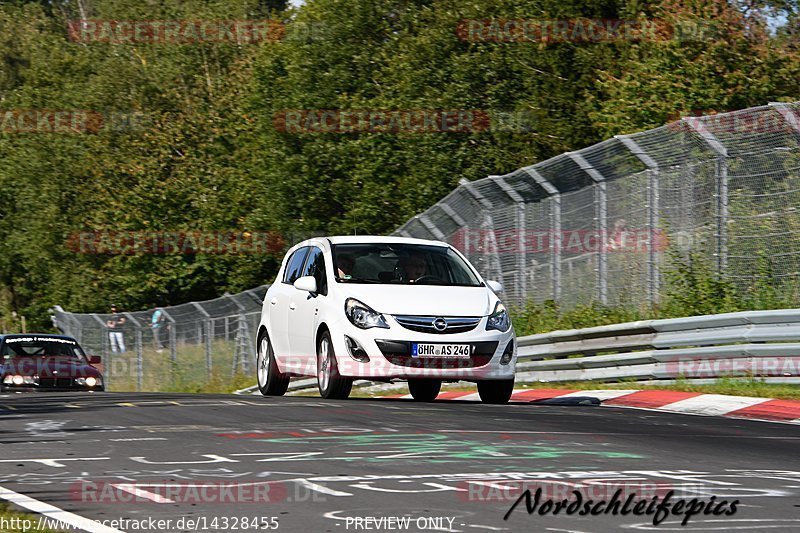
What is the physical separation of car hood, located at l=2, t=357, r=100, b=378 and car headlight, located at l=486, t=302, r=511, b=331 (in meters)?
11.5

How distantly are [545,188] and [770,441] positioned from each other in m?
10.5

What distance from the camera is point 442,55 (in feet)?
137

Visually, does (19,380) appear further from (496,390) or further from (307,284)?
(496,390)

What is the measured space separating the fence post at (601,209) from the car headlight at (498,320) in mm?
4830

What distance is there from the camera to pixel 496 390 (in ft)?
50.5

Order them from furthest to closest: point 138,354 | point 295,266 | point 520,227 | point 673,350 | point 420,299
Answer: point 138,354, point 520,227, point 295,266, point 673,350, point 420,299

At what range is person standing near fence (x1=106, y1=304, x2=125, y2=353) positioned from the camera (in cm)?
4081

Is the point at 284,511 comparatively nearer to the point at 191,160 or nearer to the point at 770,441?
the point at 770,441

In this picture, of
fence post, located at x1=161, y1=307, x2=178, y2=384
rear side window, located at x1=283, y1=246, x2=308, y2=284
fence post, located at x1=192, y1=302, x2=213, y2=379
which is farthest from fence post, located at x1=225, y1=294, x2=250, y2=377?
rear side window, located at x1=283, y1=246, x2=308, y2=284

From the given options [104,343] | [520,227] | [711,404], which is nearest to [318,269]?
[711,404]

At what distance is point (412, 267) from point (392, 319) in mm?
1401

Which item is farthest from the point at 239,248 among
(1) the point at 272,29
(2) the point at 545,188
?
(2) the point at 545,188

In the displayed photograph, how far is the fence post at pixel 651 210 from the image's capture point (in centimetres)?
1844

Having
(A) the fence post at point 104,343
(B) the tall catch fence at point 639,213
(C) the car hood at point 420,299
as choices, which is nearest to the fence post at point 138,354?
(A) the fence post at point 104,343
